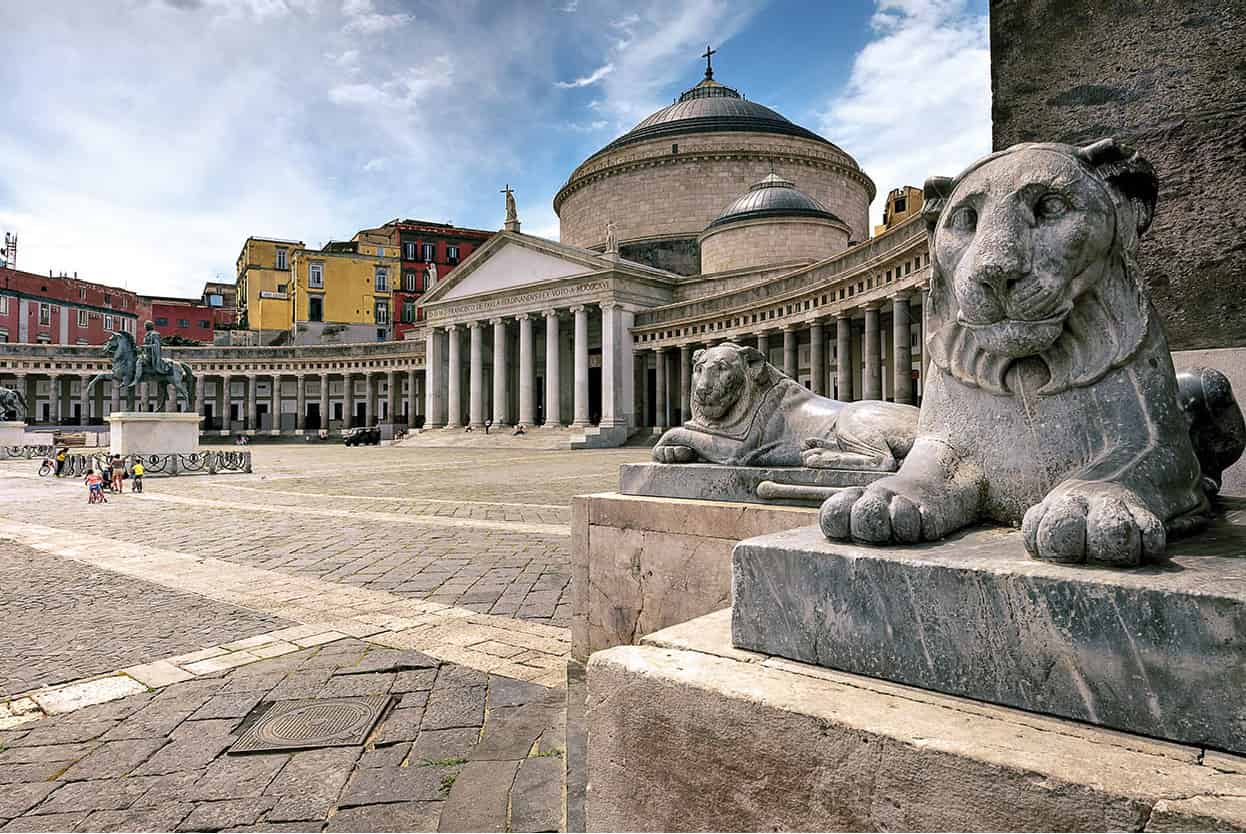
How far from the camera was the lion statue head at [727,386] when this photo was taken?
380 centimetres

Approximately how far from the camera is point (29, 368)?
5269 cm

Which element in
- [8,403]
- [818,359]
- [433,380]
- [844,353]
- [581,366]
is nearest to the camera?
[844,353]

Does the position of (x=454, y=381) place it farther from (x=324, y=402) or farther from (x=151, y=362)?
(x=151, y=362)

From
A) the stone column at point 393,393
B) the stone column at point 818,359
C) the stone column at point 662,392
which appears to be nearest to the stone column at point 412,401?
Answer: the stone column at point 393,393

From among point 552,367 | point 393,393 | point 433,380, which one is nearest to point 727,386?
point 552,367

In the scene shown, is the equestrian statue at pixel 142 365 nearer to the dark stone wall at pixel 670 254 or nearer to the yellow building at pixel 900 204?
the dark stone wall at pixel 670 254

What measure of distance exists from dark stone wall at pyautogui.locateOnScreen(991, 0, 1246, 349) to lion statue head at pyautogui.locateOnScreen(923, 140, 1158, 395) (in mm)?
2315

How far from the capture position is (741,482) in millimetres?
3428

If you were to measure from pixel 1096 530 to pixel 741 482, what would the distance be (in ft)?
6.54

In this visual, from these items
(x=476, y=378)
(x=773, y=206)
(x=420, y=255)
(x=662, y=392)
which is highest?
(x=420, y=255)

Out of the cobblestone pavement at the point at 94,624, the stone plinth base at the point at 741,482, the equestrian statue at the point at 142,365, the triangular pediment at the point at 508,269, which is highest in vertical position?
the triangular pediment at the point at 508,269

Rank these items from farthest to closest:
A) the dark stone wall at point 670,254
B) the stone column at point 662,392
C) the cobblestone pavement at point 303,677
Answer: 1. the dark stone wall at point 670,254
2. the stone column at point 662,392
3. the cobblestone pavement at point 303,677

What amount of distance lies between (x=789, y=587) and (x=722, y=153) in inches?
1897

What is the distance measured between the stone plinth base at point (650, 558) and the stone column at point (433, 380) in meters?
43.5
